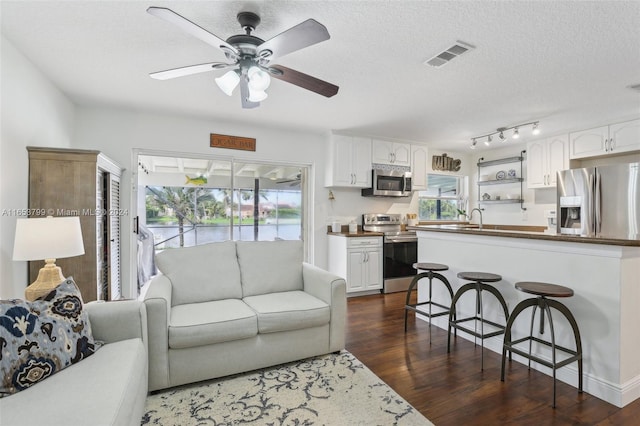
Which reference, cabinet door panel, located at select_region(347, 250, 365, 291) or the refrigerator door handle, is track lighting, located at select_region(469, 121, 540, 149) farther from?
cabinet door panel, located at select_region(347, 250, 365, 291)

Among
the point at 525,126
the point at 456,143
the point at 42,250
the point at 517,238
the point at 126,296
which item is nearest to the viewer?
the point at 42,250

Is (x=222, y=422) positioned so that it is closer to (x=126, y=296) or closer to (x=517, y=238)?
(x=517, y=238)

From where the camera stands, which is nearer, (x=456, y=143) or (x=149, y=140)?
(x=149, y=140)

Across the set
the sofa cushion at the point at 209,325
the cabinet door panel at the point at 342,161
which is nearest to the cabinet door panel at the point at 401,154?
the cabinet door panel at the point at 342,161

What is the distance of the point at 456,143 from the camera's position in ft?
17.8

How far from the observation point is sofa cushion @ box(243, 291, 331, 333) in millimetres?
2318

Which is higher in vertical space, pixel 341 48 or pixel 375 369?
pixel 341 48

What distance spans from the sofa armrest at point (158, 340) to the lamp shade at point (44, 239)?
0.61m

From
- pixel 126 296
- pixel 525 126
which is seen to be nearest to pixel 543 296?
pixel 525 126

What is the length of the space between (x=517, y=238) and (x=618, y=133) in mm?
2966

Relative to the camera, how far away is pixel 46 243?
1.93 meters

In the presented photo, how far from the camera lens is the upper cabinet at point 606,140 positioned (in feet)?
12.7

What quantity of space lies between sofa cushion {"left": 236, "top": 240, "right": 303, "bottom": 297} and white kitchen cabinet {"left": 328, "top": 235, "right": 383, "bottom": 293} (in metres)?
1.56

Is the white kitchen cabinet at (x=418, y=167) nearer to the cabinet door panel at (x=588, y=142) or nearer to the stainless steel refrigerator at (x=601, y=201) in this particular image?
the stainless steel refrigerator at (x=601, y=201)
